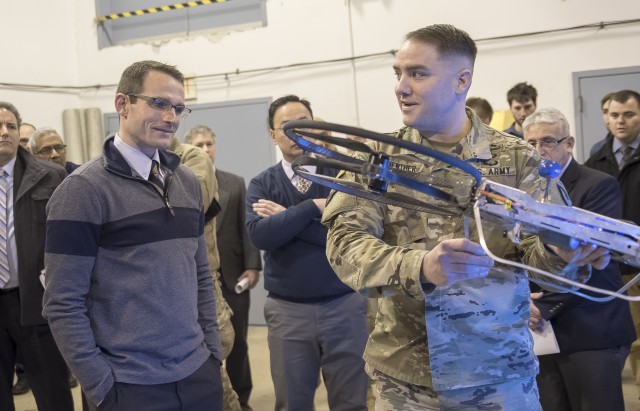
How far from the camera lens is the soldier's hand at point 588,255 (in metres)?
1.55

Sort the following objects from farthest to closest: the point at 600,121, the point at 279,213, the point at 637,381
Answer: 1. the point at 600,121
2. the point at 637,381
3. the point at 279,213

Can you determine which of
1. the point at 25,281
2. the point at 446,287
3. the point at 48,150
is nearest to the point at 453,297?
the point at 446,287

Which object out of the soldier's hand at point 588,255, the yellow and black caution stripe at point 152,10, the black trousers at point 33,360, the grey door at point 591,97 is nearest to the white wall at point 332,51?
the grey door at point 591,97

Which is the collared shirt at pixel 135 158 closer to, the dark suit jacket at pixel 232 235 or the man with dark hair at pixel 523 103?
the dark suit jacket at pixel 232 235

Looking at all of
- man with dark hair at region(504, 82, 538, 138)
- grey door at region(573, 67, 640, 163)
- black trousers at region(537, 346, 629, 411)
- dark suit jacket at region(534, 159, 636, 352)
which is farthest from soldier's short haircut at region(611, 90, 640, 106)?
black trousers at region(537, 346, 629, 411)

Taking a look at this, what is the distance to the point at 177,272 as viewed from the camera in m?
2.49

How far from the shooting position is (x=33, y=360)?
12.4 feet

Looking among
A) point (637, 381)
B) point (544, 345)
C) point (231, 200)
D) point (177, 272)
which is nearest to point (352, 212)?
point (177, 272)

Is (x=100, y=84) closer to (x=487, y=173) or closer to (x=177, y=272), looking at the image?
(x=177, y=272)

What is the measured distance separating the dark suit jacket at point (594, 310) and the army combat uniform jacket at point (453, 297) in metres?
1.14

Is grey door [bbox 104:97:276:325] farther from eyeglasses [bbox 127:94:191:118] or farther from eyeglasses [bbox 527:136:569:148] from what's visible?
eyeglasses [bbox 127:94:191:118]

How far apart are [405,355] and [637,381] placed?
3.47 metres

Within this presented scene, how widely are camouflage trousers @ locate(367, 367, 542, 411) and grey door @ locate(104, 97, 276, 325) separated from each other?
18.7 feet

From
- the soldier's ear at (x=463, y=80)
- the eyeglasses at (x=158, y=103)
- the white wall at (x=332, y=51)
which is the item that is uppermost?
the white wall at (x=332, y=51)
